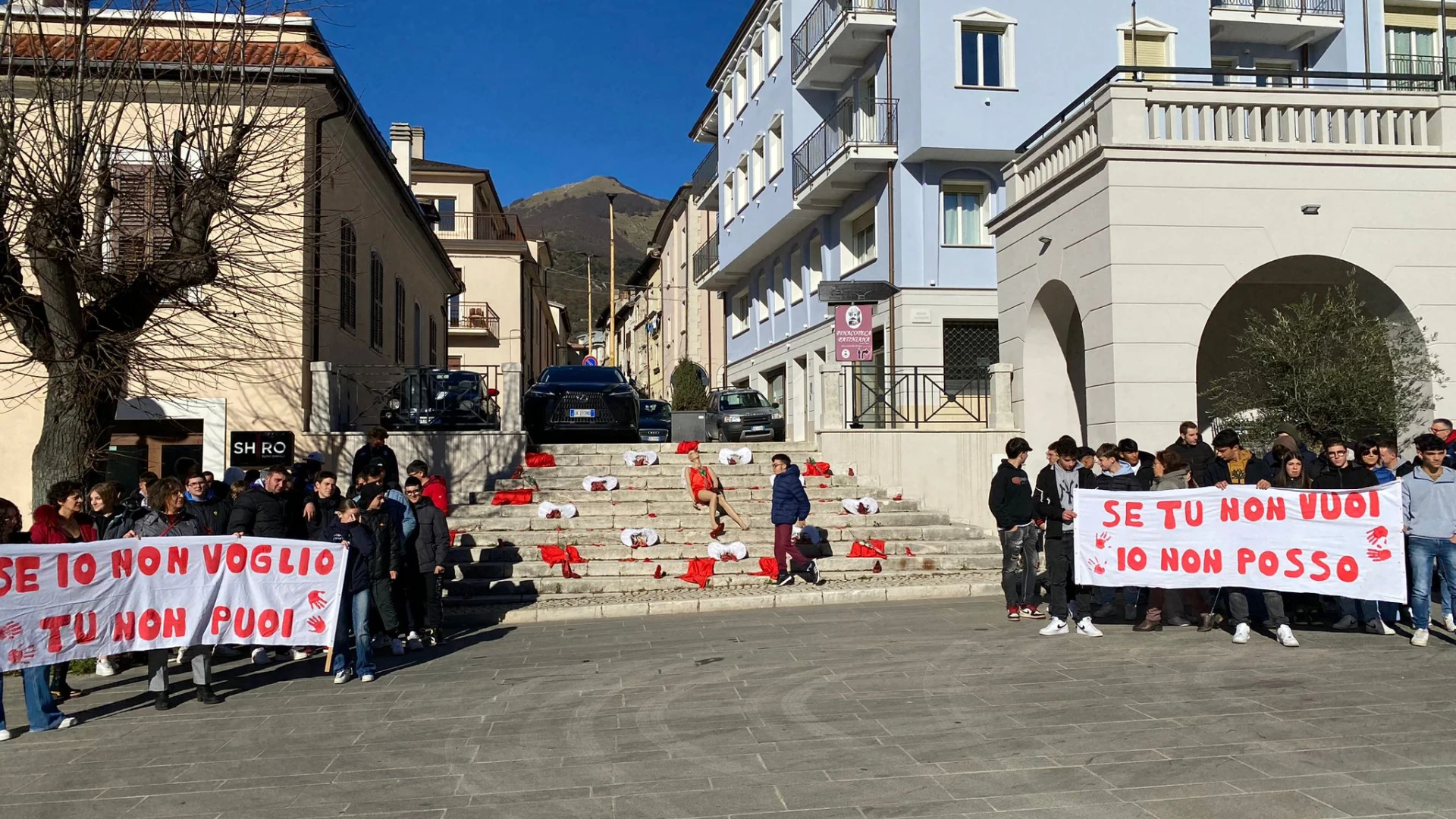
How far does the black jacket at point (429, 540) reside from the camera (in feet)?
37.2

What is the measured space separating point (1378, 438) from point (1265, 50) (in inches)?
828

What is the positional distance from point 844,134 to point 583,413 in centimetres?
1319

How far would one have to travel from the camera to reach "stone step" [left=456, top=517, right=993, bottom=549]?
15125 millimetres

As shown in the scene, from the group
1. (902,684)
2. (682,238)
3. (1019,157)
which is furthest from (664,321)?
(902,684)

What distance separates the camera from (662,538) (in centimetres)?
1552

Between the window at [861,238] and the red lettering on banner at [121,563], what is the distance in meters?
22.2

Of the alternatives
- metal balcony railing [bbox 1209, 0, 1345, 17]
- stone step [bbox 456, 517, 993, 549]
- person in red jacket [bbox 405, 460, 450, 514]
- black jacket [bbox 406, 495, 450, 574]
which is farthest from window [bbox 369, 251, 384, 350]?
metal balcony railing [bbox 1209, 0, 1345, 17]

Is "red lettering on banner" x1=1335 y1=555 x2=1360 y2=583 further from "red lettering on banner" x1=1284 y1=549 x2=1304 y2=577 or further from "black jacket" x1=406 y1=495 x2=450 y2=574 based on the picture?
"black jacket" x1=406 y1=495 x2=450 y2=574

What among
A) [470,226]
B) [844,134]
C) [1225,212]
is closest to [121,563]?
[1225,212]

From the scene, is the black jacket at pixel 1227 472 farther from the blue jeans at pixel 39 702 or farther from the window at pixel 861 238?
the window at pixel 861 238

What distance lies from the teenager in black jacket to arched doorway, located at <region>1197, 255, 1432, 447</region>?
4.17m

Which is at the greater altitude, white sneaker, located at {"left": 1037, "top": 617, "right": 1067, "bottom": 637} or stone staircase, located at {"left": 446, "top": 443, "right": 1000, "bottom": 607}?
stone staircase, located at {"left": 446, "top": 443, "right": 1000, "bottom": 607}

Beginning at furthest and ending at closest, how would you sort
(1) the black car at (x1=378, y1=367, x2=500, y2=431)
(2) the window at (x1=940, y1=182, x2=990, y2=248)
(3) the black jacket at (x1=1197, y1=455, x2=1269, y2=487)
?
(2) the window at (x1=940, y1=182, x2=990, y2=248) → (1) the black car at (x1=378, y1=367, x2=500, y2=431) → (3) the black jacket at (x1=1197, y1=455, x2=1269, y2=487)

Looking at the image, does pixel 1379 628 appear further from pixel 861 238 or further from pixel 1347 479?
pixel 861 238
